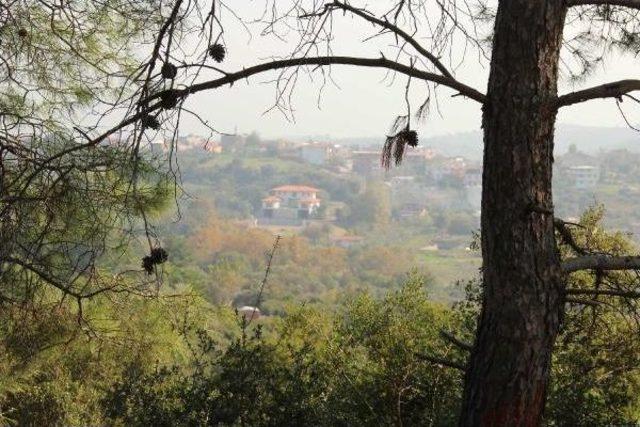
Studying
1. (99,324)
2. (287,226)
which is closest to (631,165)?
(287,226)

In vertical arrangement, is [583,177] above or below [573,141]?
below

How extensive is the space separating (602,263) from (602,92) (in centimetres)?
42

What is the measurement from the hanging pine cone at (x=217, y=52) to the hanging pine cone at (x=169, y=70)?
0.43 feet

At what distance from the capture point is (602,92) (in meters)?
1.80

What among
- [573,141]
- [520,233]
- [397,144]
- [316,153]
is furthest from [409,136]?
[573,141]

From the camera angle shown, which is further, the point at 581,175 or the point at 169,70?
the point at 581,175

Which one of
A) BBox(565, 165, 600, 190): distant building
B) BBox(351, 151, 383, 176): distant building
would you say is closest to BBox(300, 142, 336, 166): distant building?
BBox(351, 151, 383, 176): distant building

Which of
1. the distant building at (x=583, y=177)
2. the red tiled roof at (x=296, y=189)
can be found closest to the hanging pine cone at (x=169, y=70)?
the distant building at (x=583, y=177)

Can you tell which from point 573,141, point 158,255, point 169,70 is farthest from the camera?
point 573,141

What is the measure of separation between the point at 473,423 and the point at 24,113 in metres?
3.14

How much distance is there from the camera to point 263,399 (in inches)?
140

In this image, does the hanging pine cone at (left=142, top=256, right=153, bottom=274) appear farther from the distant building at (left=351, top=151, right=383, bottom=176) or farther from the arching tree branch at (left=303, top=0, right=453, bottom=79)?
the distant building at (left=351, top=151, right=383, bottom=176)

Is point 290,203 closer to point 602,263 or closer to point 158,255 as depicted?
point 158,255

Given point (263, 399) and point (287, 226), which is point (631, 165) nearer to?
point (287, 226)
